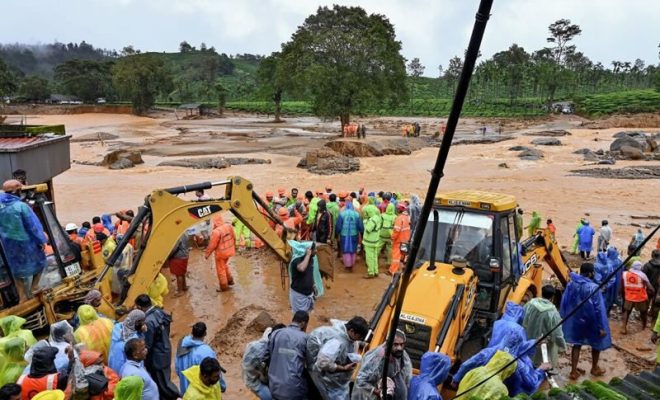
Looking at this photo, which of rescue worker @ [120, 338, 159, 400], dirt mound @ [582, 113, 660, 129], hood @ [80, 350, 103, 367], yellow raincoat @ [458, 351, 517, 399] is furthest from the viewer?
dirt mound @ [582, 113, 660, 129]

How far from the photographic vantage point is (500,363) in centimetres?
436

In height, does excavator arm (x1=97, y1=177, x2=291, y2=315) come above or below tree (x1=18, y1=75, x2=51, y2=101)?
below

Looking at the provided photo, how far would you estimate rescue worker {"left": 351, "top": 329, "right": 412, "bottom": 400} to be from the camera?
4184 mm

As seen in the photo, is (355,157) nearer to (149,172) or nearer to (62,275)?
(149,172)

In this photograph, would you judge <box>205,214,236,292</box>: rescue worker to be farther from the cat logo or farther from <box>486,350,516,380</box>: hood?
<box>486,350,516,380</box>: hood

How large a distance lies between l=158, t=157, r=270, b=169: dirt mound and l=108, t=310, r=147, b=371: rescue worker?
2500 centimetres

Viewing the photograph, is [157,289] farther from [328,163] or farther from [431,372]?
[328,163]

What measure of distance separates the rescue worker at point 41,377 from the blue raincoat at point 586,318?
607 centimetres

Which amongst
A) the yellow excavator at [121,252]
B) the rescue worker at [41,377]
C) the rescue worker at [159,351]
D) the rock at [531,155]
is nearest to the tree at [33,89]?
the rock at [531,155]

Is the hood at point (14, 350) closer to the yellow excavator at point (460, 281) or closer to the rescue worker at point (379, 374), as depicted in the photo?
the rescue worker at point (379, 374)

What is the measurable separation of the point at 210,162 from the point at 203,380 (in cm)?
2710

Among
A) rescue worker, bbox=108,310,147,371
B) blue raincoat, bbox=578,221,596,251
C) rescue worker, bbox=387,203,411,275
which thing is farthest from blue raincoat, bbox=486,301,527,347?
blue raincoat, bbox=578,221,596,251

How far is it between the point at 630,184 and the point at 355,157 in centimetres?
1523

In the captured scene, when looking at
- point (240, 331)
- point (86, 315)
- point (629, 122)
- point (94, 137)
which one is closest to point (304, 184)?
point (240, 331)
